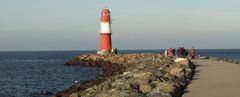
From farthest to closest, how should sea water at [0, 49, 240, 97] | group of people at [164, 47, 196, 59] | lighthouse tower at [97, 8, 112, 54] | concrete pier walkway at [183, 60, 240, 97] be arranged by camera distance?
lighthouse tower at [97, 8, 112, 54] < group of people at [164, 47, 196, 59] < sea water at [0, 49, 240, 97] < concrete pier walkway at [183, 60, 240, 97]

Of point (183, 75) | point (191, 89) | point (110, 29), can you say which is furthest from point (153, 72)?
point (110, 29)

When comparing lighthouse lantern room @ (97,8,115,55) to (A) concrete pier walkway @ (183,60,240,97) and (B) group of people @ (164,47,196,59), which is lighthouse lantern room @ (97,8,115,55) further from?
(A) concrete pier walkway @ (183,60,240,97)

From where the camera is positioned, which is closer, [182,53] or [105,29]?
[182,53]

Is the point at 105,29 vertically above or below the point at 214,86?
above

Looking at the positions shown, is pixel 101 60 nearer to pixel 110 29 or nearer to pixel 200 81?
pixel 110 29

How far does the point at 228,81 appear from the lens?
14234mm

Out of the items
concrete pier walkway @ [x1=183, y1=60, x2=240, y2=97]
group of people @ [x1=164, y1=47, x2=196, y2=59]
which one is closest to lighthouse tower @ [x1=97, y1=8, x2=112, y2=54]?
group of people @ [x1=164, y1=47, x2=196, y2=59]

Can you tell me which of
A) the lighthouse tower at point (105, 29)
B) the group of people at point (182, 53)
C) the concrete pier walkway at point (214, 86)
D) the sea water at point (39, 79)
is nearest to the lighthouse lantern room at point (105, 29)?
the lighthouse tower at point (105, 29)

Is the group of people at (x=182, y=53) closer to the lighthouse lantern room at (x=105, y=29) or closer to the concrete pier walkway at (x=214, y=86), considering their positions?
the lighthouse lantern room at (x=105, y=29)

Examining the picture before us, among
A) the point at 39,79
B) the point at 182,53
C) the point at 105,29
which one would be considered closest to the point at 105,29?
the point at 105,29

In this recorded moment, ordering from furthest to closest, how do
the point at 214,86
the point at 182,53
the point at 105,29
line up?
the point at 105,29, the point at 182,53, the point at 214,86

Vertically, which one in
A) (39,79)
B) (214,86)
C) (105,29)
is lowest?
(39,79)

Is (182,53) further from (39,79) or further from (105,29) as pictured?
(105,29)

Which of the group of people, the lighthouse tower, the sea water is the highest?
the lighthouse tower
